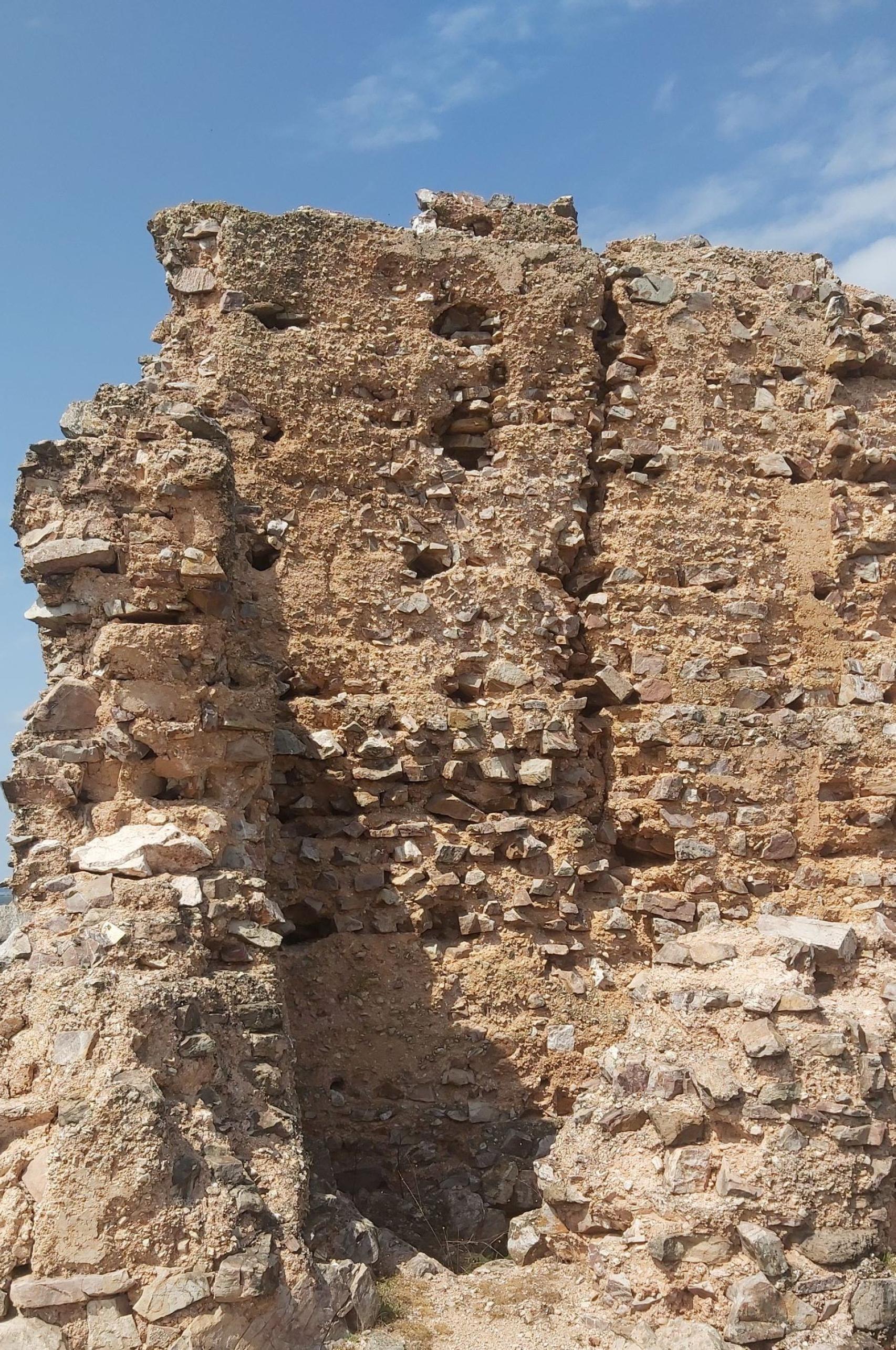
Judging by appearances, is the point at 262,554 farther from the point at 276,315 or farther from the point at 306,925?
the point at 306,925

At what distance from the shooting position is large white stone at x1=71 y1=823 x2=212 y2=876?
4191 millimetres

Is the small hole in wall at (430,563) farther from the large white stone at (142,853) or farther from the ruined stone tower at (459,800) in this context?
the large white stone at (142,853)

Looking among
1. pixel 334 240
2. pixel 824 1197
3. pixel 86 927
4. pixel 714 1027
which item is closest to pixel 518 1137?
pixel 714 1027

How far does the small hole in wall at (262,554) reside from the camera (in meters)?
5.59

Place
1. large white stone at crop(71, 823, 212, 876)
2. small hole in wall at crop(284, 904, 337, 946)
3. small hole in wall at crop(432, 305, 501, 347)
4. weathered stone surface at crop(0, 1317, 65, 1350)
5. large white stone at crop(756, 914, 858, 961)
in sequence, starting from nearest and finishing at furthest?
weathered stone surface at crop(0, 1317, 65, 1350)
large white stone at crop(71, 823, 212, 876)
large white stone at crop(756, 914, 858, 961)
small hole in wall at crop(284, 904, 337, 946)
small hole in wall at crop(432, 305, 501, 347)

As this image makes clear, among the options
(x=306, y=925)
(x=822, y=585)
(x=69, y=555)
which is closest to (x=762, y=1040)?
(x=306, y=925)

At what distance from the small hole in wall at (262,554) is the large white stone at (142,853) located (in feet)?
5.54

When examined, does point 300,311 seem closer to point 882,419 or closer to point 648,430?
point 648,430

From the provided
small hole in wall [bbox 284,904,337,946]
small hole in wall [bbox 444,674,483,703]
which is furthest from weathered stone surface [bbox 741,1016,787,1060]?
small hole in wall [bbox 444,674,483,703]

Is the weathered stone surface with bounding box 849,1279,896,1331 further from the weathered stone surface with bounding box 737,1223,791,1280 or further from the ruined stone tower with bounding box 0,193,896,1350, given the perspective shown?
the weathered stone surface with bounding box 737,1223,791,1280

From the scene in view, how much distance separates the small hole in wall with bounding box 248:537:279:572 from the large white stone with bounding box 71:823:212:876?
1.69 m

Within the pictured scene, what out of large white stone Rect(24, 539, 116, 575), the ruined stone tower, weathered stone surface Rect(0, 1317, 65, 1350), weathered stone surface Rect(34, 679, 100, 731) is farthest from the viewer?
large white stone Rect(24, 539, 116, 575)

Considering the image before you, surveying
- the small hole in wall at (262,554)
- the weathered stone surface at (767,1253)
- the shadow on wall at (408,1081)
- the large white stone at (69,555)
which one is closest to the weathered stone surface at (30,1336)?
the shadow on wall at (408,1081)

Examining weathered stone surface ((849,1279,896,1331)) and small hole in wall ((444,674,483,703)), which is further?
small hole in wall ((444,674,483,703))
